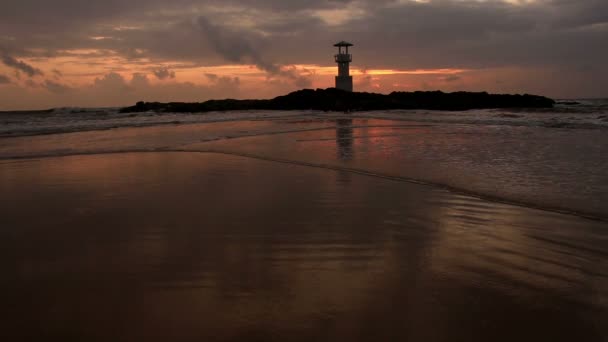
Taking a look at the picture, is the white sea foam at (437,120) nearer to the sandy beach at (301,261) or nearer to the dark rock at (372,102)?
the dark rock at (372,102)

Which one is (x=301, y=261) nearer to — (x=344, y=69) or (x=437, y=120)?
(x=437, y=120)

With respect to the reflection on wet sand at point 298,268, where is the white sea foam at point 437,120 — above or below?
above

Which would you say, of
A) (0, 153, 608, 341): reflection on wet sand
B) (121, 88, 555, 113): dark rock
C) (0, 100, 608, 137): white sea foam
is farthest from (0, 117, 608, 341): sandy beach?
(121, 88, 555, 113): dark rock

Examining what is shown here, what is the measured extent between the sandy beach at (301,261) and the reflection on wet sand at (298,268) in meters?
0.01

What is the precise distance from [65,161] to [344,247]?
8.49m

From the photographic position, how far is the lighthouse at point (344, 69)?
53.6 m

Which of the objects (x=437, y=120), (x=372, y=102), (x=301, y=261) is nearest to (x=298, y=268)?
(x=301, y=261)

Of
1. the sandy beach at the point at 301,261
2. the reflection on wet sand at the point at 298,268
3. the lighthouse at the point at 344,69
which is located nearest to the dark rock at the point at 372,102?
the lighthouse at the point at 344,69

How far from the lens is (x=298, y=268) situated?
325 centimetres

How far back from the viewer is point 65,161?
982 centimetres

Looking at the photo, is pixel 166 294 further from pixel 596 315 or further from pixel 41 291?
pixel 596 315

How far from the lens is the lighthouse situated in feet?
176

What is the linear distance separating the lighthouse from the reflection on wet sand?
50043mm

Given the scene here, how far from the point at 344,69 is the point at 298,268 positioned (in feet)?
180
